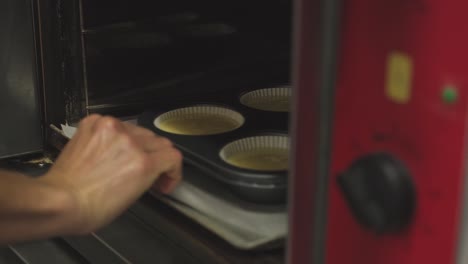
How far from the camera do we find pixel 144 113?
1.03m

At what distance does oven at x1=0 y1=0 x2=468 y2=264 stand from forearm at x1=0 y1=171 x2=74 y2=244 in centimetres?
19

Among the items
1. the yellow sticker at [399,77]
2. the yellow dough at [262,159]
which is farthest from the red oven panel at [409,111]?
the yellow dough at [262,159]

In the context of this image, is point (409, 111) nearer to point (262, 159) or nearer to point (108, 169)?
point (108, 169)

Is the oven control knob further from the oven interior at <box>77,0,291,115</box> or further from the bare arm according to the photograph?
the oven interior at <box>77,0,291,115</box>

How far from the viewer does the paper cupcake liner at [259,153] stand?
901mm

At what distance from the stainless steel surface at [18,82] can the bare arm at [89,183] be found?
0.27 meters

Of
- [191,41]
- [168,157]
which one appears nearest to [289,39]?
[191,41]

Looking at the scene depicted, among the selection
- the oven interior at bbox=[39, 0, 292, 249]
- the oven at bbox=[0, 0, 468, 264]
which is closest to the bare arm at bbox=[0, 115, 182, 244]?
the oven at bbox=[0, 0, 468, 264]

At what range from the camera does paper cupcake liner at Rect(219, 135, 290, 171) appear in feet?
2.96

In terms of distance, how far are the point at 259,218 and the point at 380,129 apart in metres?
0.32

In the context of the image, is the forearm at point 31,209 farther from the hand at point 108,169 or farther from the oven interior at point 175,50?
the oven interior at point 175,50

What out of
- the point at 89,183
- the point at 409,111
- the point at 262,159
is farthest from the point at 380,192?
the point at 262,159

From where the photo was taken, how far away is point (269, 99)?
109 centimetres

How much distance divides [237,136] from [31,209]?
38cm
